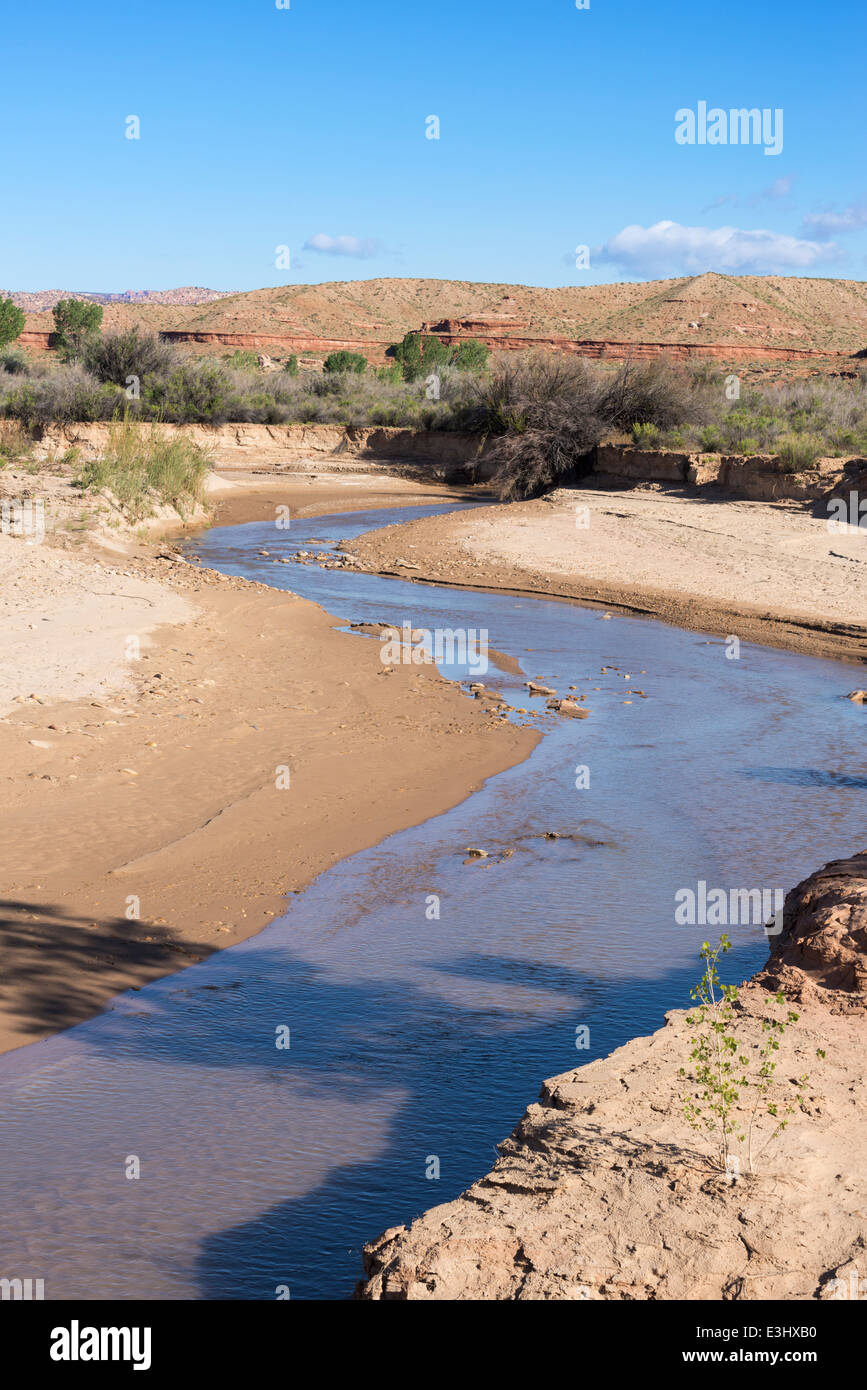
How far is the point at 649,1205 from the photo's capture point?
3266 mm

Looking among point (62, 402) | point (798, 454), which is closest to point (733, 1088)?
point (798, 454)

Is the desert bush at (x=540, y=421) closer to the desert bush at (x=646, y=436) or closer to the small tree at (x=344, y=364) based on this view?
the desert bush at (x=646, y=436)

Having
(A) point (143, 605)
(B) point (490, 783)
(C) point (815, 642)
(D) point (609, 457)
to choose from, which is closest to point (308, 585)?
(A) point (143, 605)

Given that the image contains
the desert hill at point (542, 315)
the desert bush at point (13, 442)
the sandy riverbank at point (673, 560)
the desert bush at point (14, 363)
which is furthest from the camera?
the desert hill at point (542, 315)

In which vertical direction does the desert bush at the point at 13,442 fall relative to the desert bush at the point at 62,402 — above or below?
below

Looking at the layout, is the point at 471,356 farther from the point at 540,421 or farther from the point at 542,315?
the point at 540,421

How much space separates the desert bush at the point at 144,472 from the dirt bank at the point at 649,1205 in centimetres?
1833

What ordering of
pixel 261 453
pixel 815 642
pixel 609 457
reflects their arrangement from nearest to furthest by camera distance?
pixel 815 642
pixel 609 457
pixel 261 453

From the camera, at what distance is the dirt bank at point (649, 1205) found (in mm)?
2973

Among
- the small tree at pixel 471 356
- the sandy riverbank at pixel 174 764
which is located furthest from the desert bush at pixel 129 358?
the small tree at pixel 471 356

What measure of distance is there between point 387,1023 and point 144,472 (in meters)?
18.3
